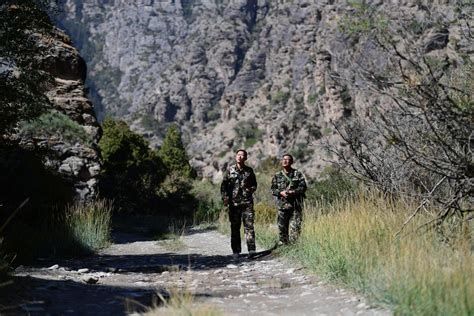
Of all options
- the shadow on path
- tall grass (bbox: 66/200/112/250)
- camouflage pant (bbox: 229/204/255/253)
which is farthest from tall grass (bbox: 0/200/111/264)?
camouflage pant (bbox: 229/204/255/253)

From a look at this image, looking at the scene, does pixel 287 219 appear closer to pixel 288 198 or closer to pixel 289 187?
pixel 288 198

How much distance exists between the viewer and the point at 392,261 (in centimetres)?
474

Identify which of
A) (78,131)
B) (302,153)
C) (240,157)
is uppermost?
(302,153)

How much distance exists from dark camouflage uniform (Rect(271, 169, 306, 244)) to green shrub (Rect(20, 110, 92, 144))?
1024cm

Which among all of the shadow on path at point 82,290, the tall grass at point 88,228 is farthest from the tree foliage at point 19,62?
the tall grass at point 88,228

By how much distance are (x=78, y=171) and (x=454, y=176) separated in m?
15.3

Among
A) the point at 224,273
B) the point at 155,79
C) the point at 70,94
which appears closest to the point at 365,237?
the point at 224,273

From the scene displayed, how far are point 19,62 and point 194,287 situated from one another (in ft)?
19.6

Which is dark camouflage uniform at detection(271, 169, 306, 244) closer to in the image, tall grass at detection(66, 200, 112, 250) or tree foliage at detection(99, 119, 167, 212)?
tall grass at detection(66, 200, 112, 250)

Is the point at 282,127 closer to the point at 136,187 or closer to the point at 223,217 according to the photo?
the point at 136,187

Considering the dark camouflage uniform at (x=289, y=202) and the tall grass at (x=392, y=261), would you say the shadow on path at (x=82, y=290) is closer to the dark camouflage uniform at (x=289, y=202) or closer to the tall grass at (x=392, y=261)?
the dark camouflage uniform at (x=289, y=202)

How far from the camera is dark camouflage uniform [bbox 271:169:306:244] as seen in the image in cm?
1005

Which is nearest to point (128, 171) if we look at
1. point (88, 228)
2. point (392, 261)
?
point (88, 228)

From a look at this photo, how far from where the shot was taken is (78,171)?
19.0m
